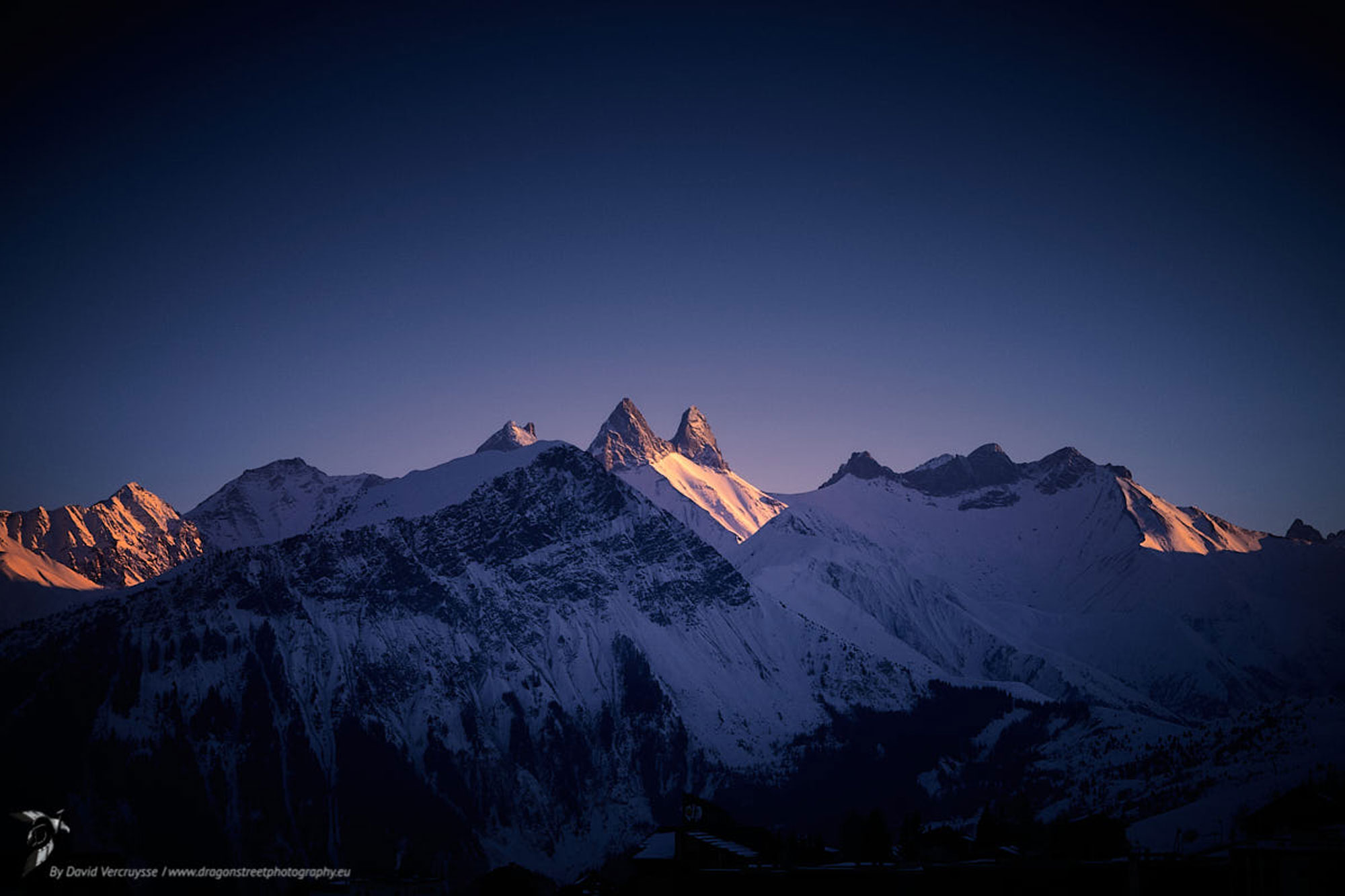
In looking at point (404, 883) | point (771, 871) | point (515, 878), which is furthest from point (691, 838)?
point (404, 883)

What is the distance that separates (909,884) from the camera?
73062mm

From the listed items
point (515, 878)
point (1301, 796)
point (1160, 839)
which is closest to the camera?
point (1301, 796)

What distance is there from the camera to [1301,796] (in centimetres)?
13088

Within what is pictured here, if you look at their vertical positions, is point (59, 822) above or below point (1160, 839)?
above

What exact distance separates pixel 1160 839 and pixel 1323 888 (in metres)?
149

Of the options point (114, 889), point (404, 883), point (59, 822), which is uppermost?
point (59, 822)

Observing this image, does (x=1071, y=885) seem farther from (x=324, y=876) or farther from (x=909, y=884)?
(x=324, y=876)

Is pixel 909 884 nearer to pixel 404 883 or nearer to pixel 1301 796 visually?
pixel 1301 796

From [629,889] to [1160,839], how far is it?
123354 mm

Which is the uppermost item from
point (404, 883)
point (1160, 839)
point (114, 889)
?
point (114, 889)

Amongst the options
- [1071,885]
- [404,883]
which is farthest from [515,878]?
[1071,885]

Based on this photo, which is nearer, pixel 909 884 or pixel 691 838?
pixel 909 884

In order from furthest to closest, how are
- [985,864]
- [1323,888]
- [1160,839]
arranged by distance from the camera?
[1160,839], [985,864], [1323,888]

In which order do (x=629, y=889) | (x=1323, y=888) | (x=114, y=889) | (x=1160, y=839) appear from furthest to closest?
(x=1160, y=839), (x=629, y=889), (x=114, y=889), (x=1323, y=888)
